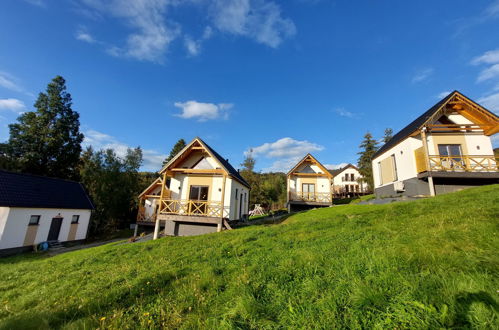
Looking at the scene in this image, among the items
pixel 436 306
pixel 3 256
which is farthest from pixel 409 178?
pixel 3 256

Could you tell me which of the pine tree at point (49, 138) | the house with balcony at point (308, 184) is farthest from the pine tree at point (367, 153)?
the pine tree at point (49, 138)

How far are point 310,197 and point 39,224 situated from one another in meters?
26.8

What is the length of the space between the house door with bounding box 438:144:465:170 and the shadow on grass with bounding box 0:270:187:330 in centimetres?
1889

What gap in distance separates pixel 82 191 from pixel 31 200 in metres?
6.78

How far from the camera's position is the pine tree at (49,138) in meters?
29.2

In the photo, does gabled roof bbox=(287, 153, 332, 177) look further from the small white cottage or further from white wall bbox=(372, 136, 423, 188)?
the small white cottage

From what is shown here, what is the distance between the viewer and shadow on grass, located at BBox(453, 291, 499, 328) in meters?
2.17

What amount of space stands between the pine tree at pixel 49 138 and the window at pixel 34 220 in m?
16.8

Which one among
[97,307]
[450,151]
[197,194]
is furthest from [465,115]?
[97,307]

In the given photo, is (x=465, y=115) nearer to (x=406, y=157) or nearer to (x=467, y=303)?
(x=406, y=157)

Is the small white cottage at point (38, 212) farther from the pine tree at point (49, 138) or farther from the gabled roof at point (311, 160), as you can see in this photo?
the gabled roof at point (311, 160)

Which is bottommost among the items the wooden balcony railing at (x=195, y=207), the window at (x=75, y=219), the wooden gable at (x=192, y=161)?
the window at (x=75, y=219)

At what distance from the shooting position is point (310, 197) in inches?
960

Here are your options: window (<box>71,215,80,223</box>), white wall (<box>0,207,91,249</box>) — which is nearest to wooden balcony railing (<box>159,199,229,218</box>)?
white wall (<box>0,207,91,249</box>)
